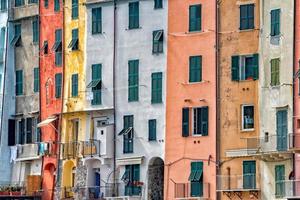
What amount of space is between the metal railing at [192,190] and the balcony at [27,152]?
46.6 ft

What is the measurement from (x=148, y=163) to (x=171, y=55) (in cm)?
695

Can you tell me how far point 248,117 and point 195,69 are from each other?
483cm

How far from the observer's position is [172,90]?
272ft

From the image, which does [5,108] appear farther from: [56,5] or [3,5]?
[56,5]

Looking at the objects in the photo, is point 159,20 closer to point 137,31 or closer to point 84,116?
point 137,31

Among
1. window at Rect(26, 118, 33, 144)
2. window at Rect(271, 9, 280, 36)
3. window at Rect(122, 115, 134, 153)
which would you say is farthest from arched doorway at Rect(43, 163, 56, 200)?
window at Rect(271, 9, 280, 36)

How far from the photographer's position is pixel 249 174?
78625mm

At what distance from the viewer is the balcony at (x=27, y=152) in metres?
92.5

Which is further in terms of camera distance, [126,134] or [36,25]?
[36,25]

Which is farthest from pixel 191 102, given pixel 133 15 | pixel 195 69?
pixel 133 15

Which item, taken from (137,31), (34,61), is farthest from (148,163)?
(34,61)

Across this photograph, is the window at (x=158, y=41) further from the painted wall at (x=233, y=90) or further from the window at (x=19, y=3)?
the window at (x=19, y=3)

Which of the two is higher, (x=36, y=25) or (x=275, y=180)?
(x=36, y=25)

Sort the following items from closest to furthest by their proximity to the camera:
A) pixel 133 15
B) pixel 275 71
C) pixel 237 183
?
pixel 275 71 → pixel 237 183 → pixel 133 15
